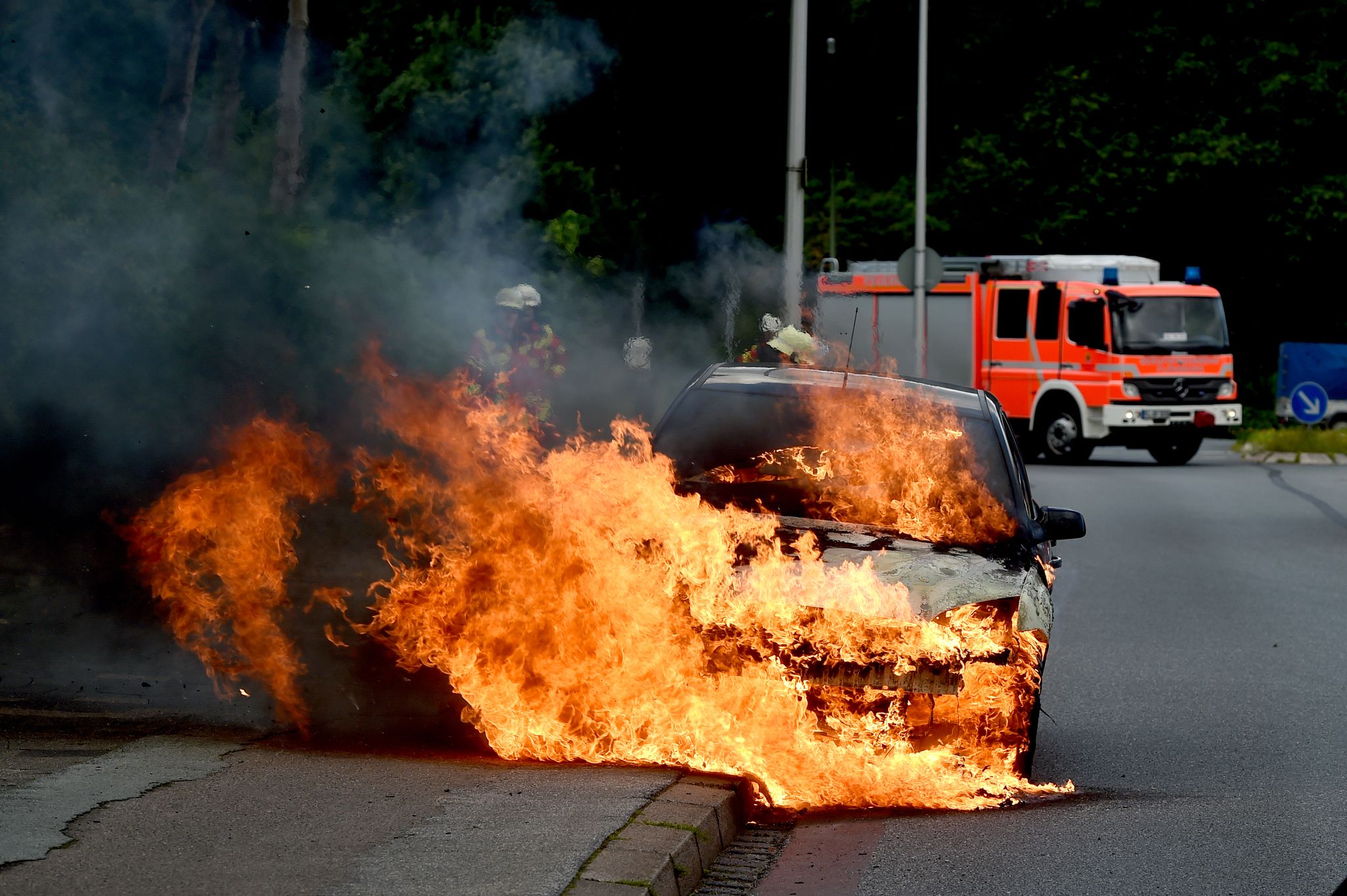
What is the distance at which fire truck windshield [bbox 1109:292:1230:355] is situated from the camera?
25.6m

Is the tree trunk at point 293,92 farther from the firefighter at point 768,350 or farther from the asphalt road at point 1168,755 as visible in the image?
the asphalt road at point 1168,755

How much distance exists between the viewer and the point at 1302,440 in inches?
1136

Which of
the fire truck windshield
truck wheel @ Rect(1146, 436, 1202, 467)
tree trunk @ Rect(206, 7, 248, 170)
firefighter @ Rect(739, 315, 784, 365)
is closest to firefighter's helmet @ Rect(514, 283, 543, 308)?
firefighter @ Rect(739, 315, 784, 365)

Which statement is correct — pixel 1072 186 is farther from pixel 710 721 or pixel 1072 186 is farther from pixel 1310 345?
pixel 710 721

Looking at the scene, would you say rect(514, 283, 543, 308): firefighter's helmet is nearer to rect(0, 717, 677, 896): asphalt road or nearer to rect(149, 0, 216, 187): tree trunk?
rect(149, 0, 216, 187): tree trunk

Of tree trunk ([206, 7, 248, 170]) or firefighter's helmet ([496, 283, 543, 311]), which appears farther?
firefighter's helmet ([496, 283, 543, 311])

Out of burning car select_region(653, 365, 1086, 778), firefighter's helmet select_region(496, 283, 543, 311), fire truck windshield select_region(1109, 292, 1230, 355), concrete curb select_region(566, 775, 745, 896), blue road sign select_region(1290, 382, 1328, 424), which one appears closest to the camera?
concrete curb select_region(566, 775, 745, 896)

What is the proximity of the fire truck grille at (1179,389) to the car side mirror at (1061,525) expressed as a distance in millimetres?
18803

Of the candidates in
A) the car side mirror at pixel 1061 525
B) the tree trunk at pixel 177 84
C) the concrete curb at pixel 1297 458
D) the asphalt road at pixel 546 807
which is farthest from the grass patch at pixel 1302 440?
the car side mirror at pixel 1061 525

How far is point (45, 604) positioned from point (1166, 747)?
5311 millimetres

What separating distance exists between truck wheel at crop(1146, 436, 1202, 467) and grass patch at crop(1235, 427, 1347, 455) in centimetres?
212

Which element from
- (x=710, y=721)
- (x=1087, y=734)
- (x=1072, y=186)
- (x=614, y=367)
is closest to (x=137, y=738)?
(x=710, y=721)

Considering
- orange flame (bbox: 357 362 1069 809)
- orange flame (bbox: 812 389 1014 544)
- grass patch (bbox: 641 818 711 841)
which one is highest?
orange flame (bbox: 812 389 1014 544)

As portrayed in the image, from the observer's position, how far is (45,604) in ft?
29.8
